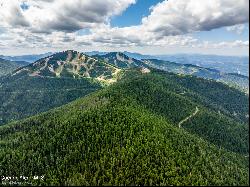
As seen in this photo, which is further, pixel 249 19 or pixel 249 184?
pixel 249 184

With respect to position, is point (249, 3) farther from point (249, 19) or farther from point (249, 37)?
point (249, 37)

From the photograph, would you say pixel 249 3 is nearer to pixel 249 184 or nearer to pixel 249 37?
pixel 249 37

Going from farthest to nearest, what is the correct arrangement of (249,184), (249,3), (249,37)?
1. (249,184)
2. (249,3)
3. (249,37)

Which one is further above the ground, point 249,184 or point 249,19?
point 249,19

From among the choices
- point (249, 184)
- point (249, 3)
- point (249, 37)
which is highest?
point (249, 3)

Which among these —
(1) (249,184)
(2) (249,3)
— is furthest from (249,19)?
(1) (249,184)

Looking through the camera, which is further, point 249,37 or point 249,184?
point 249,184

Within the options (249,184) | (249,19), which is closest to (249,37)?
(249,19)

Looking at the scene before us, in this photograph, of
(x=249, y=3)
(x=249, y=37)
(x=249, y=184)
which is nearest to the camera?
(x=249, y=37)

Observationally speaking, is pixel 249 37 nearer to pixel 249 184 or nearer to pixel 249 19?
pixel 249 19
